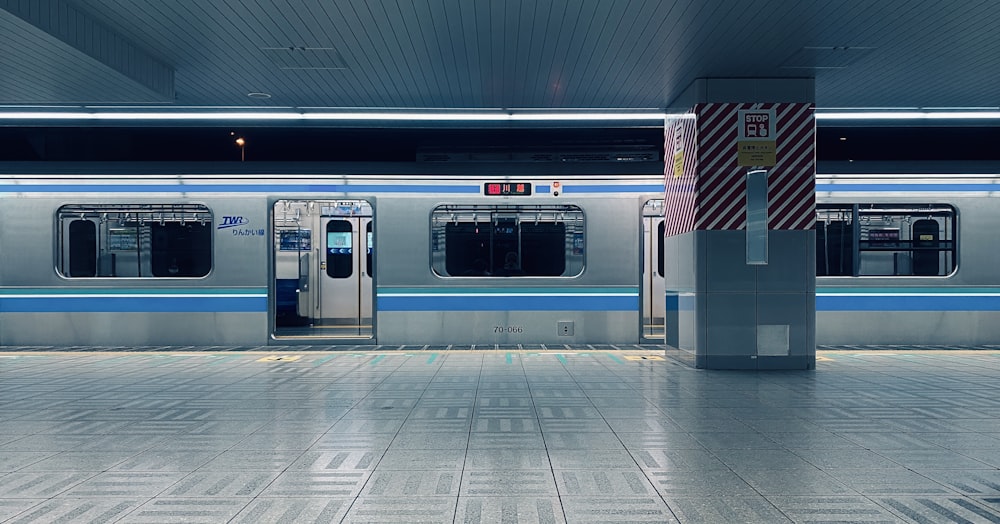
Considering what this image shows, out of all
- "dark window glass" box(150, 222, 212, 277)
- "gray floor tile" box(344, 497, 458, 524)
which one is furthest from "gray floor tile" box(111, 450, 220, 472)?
"dark window glass" box(150, 222, 212, 277)

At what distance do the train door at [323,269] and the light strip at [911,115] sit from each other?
288 inches

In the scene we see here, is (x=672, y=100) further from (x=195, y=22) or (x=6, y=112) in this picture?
(x=6, y=112)

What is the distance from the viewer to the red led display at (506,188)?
10.9 m

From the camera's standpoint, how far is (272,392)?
290 inches

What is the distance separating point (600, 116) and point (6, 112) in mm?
8442

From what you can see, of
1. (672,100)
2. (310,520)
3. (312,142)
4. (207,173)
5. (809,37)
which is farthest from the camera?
(312,142)

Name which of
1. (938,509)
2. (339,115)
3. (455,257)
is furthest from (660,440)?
(339,115)

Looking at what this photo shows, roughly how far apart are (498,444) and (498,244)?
5.99 m

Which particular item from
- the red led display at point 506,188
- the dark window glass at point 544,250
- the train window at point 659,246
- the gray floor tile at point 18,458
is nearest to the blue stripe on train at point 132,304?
the red led display at point 506,188

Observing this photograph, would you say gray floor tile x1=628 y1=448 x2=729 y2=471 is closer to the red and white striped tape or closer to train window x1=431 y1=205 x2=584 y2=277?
the red and white striped tape

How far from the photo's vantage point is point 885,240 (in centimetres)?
1103

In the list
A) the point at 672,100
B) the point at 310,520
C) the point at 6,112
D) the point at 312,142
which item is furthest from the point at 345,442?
the point at 312,142

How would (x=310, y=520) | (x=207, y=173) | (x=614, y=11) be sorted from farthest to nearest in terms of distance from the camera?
(x=207, y=173)
(x=614, y=11)
(x=310, y=520)

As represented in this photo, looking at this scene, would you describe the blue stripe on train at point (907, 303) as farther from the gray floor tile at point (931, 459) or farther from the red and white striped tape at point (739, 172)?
the gray floor tile at point (931, 459)
